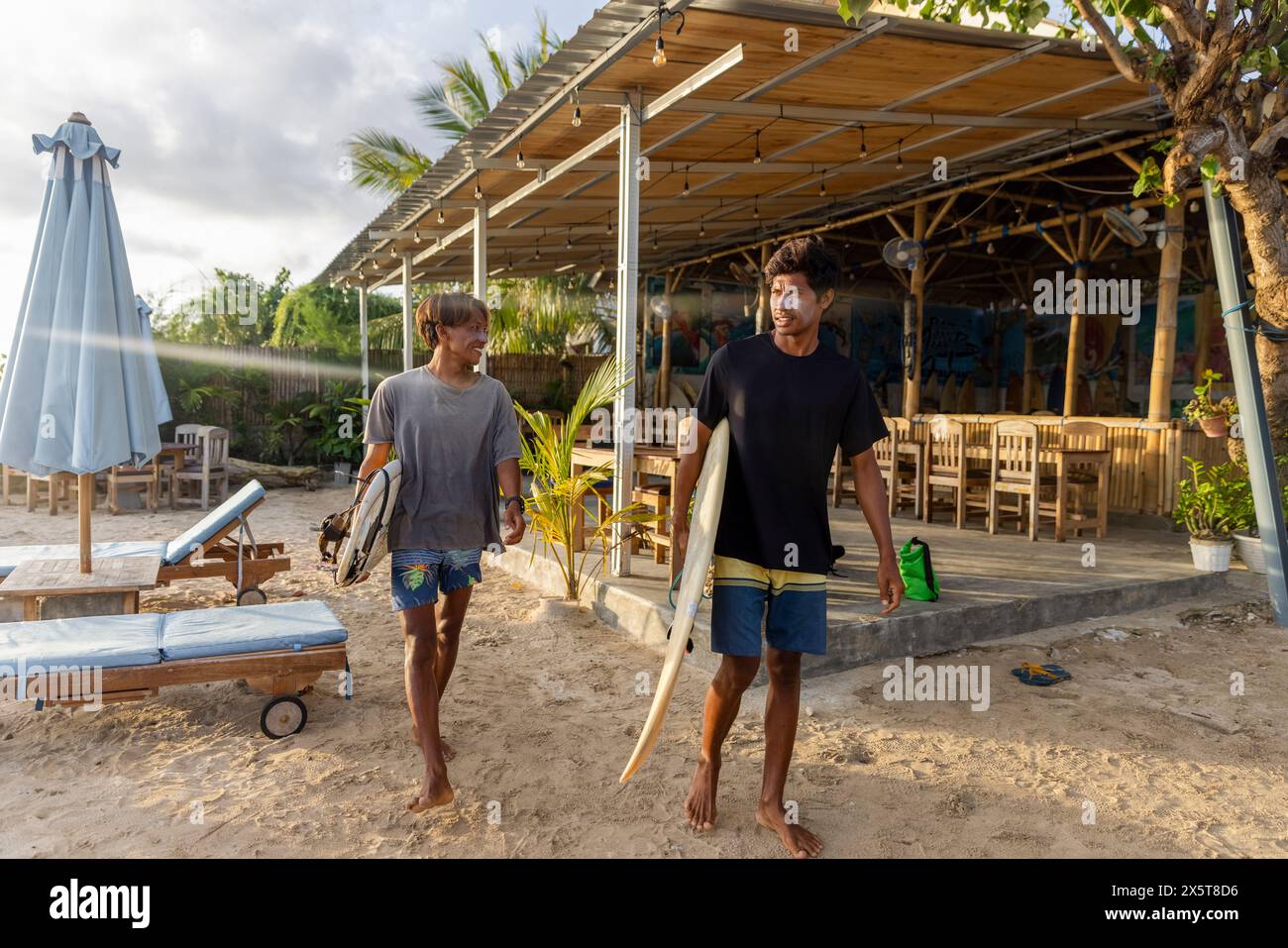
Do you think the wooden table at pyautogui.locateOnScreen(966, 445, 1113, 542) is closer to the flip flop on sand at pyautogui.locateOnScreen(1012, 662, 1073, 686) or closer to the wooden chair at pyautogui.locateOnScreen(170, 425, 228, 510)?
the flip flop on sand at pyautogui.locateOnScreen(1012, 662, 1073, 686)

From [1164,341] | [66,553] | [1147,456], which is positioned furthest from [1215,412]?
[66,553]

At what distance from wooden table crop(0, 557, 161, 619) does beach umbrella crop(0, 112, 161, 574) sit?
174mm

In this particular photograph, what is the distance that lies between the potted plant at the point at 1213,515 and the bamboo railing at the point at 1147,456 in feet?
5.49

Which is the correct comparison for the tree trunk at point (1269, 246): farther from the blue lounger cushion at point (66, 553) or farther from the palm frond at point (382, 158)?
the palm frond at point (382, 158)

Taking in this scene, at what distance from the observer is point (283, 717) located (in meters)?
3.64

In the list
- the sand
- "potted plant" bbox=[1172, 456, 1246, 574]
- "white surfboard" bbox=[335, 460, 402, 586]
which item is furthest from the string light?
"potted plant" bbox=[1172, 456, 1246, 574]

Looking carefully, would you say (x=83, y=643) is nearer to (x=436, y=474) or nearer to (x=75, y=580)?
(x=75, y=580)

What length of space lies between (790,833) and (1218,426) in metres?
5.90

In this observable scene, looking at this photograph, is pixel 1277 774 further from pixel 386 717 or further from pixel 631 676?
pixel 386 717

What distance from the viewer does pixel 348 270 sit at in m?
14.6

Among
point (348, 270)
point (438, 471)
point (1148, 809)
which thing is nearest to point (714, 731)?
point (438, 471)

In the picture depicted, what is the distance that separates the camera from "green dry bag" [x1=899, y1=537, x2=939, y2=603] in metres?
5.21

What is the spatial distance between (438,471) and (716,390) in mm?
1077

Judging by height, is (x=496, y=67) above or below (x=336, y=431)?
above
